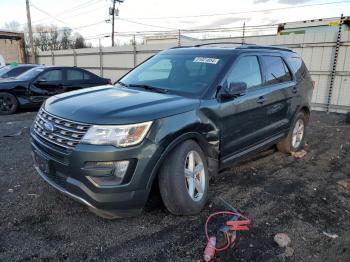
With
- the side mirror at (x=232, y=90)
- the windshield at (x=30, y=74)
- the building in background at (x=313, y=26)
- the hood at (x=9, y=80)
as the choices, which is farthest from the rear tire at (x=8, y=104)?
the building in background at (x=313, y=26)

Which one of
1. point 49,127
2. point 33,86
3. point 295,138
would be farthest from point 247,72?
point 33,86

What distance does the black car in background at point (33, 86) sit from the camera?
8.97 metres

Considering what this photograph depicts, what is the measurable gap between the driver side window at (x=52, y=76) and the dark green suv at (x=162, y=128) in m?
6.04

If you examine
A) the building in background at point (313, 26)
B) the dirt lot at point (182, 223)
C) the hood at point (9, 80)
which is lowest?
the dirt lot at point (182, 223)

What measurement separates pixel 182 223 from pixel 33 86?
7.68 metres

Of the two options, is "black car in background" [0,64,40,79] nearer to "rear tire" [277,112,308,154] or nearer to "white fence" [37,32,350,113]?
"white fence" [37,32,350,113]

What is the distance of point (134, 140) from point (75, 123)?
0.56 metres

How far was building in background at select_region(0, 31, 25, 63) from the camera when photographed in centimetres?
2608

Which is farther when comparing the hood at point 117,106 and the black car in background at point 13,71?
the black car in background at point 13,71

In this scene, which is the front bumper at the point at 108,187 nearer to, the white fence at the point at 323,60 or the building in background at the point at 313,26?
the white fence at the point at 323,60

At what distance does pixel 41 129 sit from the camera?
3.16m

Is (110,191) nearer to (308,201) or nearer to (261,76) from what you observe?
(308,201)

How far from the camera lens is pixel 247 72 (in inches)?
163

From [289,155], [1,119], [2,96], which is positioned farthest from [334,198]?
[2,96]
